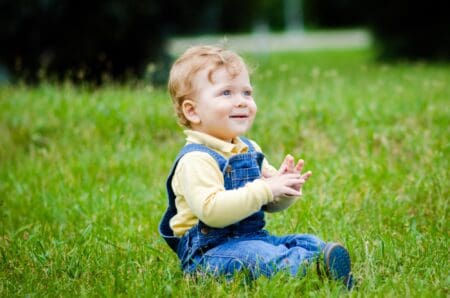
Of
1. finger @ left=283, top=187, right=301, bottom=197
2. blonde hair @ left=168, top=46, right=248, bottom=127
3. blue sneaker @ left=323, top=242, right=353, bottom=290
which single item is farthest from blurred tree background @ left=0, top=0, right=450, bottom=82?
blue sneaker @ left=323, top=242, right=353, bottom=290

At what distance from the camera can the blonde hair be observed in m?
3.07

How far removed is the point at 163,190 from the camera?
15.0 feet

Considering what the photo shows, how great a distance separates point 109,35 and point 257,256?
7.16m

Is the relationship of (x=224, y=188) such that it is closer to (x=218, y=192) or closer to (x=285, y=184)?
(x=218, y=192)

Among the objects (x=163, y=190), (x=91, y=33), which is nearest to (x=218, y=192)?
(x=163, y=190)

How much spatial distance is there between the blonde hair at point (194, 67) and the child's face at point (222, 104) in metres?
0.02

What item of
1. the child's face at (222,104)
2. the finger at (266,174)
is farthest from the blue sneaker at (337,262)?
the child's face at (222,104)

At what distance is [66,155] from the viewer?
5.60 metres

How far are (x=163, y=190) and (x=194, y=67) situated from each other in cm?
166

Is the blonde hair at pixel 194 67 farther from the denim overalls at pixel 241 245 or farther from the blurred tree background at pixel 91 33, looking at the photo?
the blurred tree background at pixel 91 33

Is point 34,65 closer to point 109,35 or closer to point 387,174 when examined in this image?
point 109,35

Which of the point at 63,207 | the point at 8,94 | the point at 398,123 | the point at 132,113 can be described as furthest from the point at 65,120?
the point at 398,123

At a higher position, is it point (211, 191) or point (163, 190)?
point (211, 191)

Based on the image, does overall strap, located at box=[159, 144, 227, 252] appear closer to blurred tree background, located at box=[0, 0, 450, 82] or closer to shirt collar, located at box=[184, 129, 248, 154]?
shirt collar, located at box=[184, 129, 248, 154]
